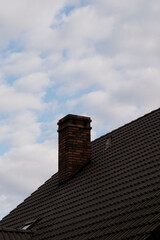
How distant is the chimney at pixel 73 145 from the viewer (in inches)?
499

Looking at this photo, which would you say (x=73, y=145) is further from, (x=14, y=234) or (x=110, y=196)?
(x=110, y=196)

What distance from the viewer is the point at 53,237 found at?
8844mm

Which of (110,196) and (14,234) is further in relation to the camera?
(14,234)

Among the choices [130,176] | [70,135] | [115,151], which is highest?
[70,135]

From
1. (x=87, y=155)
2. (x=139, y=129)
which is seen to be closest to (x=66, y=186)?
(x=87, y=155)

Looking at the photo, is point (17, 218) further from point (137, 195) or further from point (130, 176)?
point (137, 195)

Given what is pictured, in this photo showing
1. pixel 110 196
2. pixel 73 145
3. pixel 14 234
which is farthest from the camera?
pixel 73 145

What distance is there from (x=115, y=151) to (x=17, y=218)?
326 centimetres

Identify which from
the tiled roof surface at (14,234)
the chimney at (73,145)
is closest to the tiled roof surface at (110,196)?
the tiled roof surface at (14,234)

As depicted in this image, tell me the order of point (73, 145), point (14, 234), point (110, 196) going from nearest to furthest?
point (110, 196) < point (14, 234) < point (73, 145)

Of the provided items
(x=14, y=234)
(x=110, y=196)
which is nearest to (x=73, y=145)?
(x=14, y=234)

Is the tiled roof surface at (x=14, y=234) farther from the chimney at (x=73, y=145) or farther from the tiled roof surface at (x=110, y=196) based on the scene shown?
the chimney at (x=73, y=145)

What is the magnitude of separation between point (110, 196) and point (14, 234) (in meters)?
2.37

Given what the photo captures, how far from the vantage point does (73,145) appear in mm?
13047
